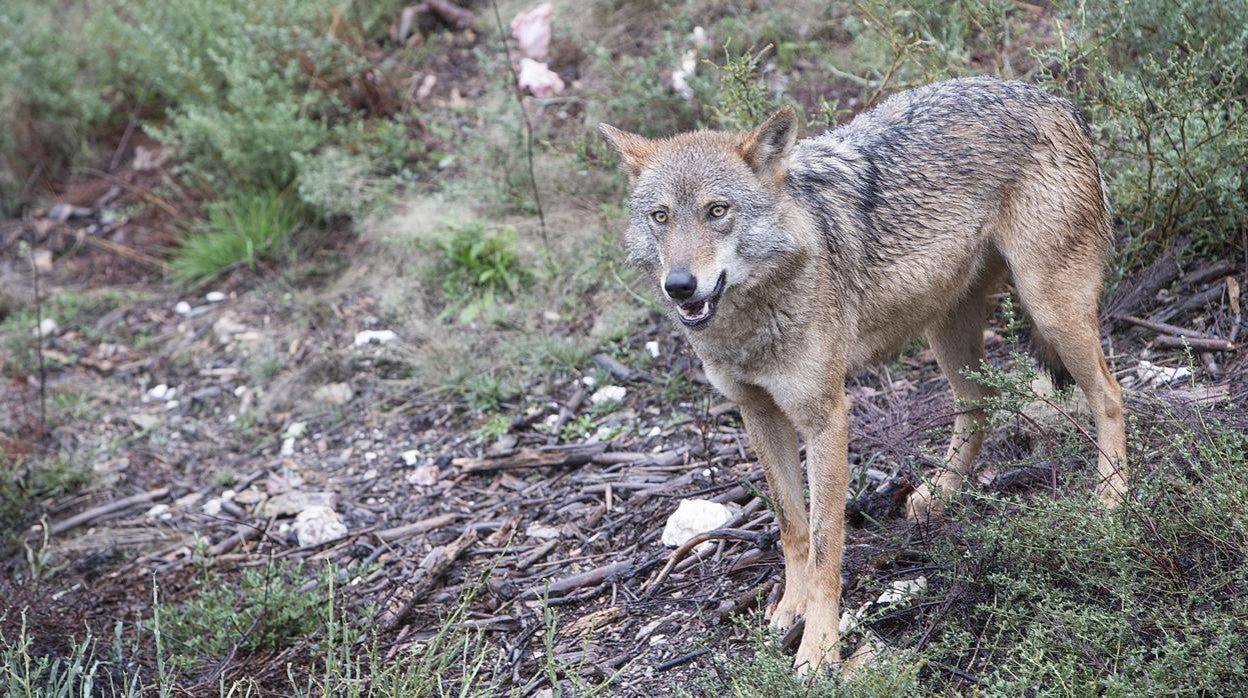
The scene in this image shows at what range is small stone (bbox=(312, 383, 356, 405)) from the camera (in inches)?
313

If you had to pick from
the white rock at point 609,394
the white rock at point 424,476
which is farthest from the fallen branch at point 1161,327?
the white rock at point 424,476

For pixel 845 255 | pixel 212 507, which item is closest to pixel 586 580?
pixel 845 255

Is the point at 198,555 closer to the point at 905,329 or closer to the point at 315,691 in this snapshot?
the point at 315,691

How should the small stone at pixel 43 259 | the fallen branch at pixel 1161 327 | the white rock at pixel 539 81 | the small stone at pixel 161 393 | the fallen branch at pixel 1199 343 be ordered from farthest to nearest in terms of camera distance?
the small stone at pixel 43 259
the white rock at pixel 539 81
the small stone at pixel 161 393
the fallen branch at pixel 1161 327
the fallen branch at pixel 1199 343

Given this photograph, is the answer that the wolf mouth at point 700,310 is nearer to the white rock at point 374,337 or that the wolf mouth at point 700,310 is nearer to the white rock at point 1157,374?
the white rock at point 1157,374

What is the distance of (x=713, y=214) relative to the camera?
459cm

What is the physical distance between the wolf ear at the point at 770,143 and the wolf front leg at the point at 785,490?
96cm

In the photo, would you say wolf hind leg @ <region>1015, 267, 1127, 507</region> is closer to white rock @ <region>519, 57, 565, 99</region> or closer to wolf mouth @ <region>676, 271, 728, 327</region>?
wolf mouth @ <region>676, 271, 728, 327</region>

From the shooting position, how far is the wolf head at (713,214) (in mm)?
4434

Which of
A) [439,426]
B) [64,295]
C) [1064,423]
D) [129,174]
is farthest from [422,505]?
[129,174]

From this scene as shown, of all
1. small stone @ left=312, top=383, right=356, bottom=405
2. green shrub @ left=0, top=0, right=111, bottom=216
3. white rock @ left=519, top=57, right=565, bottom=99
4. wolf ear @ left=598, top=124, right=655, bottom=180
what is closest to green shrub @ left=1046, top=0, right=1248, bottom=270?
wolf ear @ left=598, top=124, right=655, bottom=180

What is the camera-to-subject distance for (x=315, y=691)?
5012mm

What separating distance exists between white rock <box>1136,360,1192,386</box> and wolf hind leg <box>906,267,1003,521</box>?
82 centimetres

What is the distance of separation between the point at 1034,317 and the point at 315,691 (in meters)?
3.45
